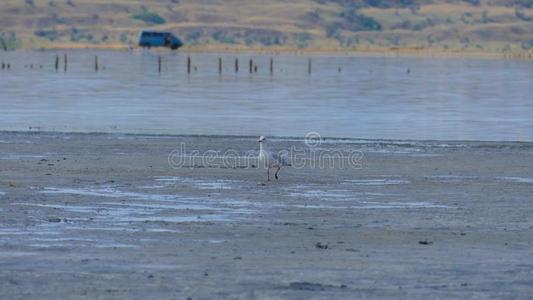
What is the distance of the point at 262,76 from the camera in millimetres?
74312

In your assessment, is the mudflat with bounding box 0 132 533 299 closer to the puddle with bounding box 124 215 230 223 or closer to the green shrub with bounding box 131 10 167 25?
the puddle with bounding box 124 215 230 223

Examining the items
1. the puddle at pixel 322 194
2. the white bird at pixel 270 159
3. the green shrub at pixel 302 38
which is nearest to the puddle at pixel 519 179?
the puddle at pixel 322 194

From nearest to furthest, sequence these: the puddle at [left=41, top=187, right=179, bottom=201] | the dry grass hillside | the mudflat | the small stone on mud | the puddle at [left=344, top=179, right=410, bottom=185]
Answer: the mudflat, the small stone on mud, the puddle at [left=41, top=187, right=179, bottom=201], the puddle at [left=344, top=179, right=410, bottom=185], the dry grass hillside

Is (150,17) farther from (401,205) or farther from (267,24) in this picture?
(401,205)

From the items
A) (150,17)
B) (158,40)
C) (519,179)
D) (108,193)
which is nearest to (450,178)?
(519,179)

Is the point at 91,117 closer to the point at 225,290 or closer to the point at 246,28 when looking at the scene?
the point at 225,290

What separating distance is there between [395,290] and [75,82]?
54.6 m

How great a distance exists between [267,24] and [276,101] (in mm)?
86705

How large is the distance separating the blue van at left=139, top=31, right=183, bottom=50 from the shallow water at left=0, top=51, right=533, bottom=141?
3046cm

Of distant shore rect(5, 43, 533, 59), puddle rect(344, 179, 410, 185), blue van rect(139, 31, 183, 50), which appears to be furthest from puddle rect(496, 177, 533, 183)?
distant shore rect(5, 43, 533, 59)

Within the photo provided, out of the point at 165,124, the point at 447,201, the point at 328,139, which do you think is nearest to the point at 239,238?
the point at 447,201

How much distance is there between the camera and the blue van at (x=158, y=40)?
4749 inches

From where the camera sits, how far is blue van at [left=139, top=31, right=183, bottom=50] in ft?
396

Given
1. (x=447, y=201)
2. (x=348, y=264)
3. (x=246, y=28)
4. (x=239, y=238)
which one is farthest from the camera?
(x=246, y=28)
